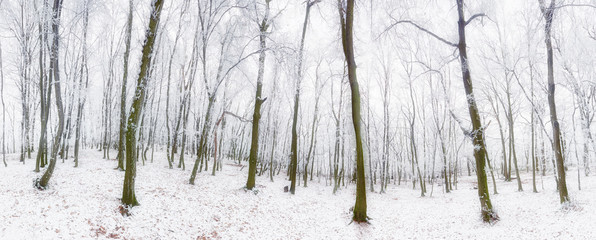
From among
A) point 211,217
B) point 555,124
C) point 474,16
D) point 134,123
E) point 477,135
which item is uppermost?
point 474,16

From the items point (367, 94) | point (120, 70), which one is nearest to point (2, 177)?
point (120, 70)

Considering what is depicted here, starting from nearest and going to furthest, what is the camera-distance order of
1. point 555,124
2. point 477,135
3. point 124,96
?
point 124,96 < point 477,135 < point 555,124

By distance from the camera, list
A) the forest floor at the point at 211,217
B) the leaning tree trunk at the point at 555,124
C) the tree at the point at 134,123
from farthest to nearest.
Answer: the leaning tree trunk at the point at 555,124
the tree at the point at 134,123
the forest floor at the point at 211,217

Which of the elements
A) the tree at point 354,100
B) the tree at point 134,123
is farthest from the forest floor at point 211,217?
the tree at point 354,100

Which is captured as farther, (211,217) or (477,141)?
(477,141)

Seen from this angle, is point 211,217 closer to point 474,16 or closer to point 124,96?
point 124,96

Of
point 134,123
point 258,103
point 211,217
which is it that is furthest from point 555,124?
point 134,123

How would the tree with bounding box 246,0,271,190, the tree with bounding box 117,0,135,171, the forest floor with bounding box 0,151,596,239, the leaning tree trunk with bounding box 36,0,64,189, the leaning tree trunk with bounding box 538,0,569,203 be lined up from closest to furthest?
the forest floor with bounding box 0,151,596,239 < the tree with bounding box 117,0,135,171 < the leaning tree trunk with bounding box 36,0,64,189 < the leaning tree trunk with bounding box 538,0,569,203 < the tree with bounding box 246,0,271,190

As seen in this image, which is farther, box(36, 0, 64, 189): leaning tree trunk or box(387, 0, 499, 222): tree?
box(387, 0, 499, 222): tree

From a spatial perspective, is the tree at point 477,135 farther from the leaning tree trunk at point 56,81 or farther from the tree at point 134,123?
the leaning tree trunk at point 56,81

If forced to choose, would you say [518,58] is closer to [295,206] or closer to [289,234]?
[295,206]

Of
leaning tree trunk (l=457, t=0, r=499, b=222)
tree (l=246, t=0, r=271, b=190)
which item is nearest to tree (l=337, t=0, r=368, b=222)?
leaning tree trunk (l=457, t=0, r=499, b=222)

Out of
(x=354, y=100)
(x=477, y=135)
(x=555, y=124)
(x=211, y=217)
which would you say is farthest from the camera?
(x=555, y=124)

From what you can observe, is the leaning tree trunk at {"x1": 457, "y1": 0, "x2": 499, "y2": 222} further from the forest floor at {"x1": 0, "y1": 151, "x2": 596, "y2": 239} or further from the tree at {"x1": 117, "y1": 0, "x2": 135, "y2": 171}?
the tree at {"x1": 117, "y1": 0, "x2": 135, "y2": 171}
